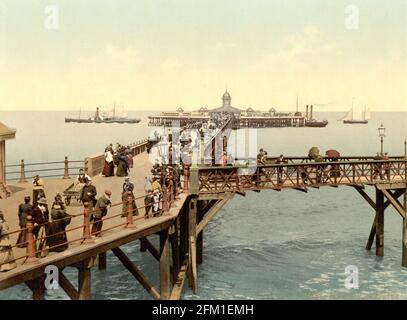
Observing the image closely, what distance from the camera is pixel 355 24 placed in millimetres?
19234

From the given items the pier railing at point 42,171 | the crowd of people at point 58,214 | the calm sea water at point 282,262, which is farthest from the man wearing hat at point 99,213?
the calm sea water at point 282,262

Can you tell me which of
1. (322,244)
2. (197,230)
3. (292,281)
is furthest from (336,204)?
(197,230)

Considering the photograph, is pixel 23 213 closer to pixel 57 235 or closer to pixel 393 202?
pixel 57 235

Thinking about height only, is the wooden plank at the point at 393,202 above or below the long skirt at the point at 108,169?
below

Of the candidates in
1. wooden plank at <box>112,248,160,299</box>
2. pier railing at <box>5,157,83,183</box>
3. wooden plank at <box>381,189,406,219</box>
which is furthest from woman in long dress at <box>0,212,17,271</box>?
wooden plank at <box>381,189,406,219</box>

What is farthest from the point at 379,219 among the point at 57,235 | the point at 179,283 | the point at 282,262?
the point at 57,235

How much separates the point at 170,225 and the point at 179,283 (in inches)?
143

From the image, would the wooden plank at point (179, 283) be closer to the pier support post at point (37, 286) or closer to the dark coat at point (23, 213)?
the pier support post at point (37, 286)

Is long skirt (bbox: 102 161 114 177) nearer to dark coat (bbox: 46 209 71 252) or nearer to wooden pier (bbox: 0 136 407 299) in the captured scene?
wooden pier (bbox: 0 136 407 299)

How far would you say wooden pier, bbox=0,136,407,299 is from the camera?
12414 mm

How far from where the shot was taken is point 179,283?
19.3 meters

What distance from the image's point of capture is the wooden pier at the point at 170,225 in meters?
12.4

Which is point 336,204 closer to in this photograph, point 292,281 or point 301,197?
point 301,197
